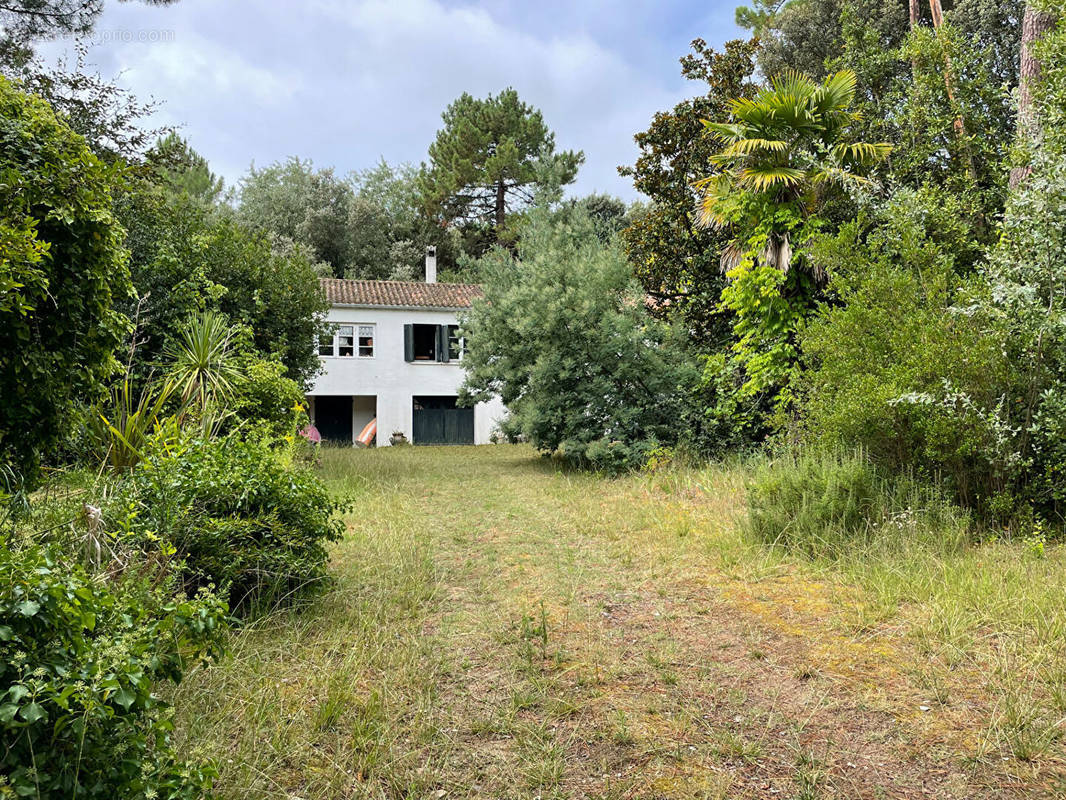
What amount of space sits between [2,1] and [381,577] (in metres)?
12.3

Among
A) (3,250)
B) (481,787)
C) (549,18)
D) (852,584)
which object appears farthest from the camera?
(549,18)

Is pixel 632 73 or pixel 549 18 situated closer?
pixel 549 18

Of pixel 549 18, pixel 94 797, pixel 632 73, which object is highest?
pixel 632 73

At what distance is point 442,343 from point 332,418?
5.03 m

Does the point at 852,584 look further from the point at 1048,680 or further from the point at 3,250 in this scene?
the point at 3,250

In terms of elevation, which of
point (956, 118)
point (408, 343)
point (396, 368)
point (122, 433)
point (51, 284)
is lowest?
point (122, 433)

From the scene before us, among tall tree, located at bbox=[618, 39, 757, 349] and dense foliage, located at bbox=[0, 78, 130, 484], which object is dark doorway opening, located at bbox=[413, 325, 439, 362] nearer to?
tall tree, located at bbox=[618, 39, 757, 349]

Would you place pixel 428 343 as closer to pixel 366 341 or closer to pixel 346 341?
pixel 366 341

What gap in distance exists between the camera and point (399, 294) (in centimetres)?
2317

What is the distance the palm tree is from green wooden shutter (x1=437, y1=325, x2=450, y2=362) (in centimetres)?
1446

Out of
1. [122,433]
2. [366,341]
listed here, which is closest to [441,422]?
[366,341]

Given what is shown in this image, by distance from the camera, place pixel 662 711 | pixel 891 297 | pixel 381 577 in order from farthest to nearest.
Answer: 1. pixel 891 297
2. pixel 381 577
3. pixel 662 711

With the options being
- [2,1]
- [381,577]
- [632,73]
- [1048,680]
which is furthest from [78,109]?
[1048,680]

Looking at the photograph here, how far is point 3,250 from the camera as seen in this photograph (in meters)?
2.72
